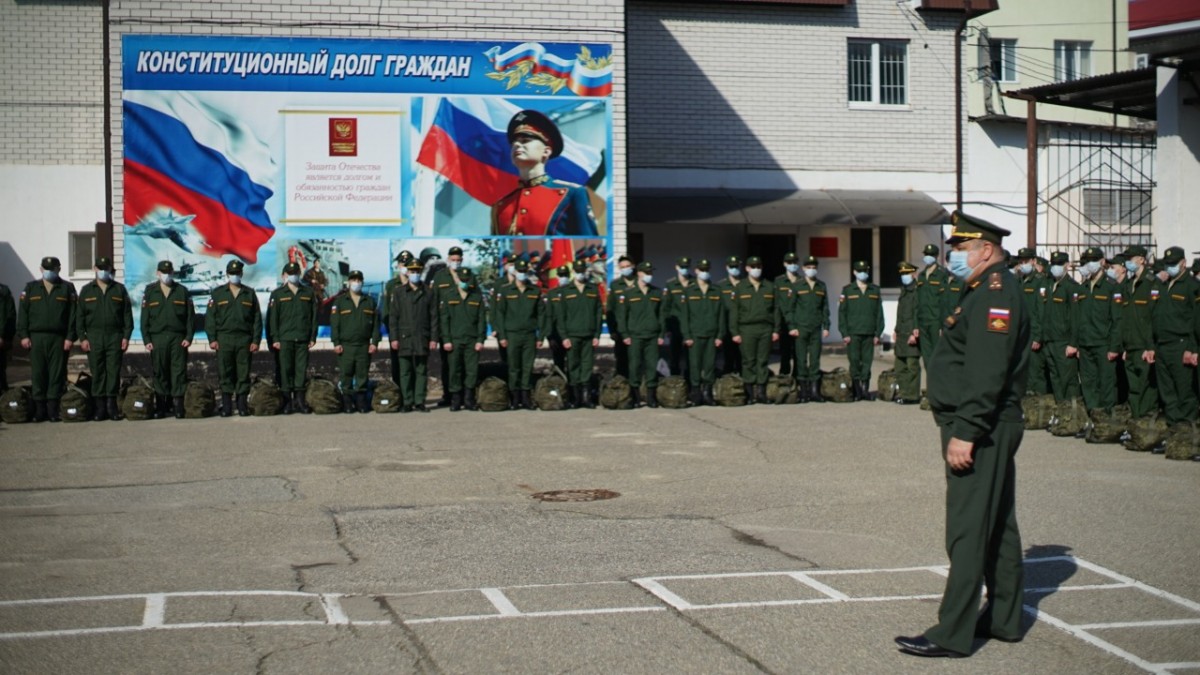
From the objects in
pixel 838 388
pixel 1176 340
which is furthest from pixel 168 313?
pixel 1176 340

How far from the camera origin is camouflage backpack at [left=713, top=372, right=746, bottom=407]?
790 inches

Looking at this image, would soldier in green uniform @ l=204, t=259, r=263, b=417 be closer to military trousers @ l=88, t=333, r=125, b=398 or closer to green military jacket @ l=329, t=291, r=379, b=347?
green military jacket @ l=329, t=291, r=379, b=347

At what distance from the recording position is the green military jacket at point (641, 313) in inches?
804

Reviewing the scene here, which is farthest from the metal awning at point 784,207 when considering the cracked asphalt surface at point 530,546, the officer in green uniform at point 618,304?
the cracked asphalt surface at point 530,546

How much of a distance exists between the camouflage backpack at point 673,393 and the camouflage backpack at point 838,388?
7.01ft

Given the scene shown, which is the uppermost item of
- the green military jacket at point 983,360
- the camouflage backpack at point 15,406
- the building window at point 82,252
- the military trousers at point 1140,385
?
the building window at point 82,252

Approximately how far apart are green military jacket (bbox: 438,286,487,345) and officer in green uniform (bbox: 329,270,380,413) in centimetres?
103

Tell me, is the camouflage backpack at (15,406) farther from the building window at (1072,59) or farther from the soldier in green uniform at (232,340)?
the building window at (1072,59)

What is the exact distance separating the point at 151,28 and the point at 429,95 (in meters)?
4.34

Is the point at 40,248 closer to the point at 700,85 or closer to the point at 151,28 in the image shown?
the point at 151,28

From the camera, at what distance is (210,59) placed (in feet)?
71.6

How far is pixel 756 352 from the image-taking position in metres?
20.5

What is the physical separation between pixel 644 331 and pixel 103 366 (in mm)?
7427

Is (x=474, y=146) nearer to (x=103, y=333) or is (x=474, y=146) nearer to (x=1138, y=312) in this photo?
(x=103, y=333)
